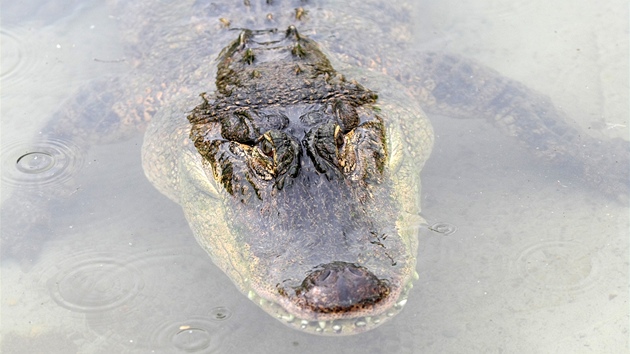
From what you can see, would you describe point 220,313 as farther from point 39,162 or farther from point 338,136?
point 39,162

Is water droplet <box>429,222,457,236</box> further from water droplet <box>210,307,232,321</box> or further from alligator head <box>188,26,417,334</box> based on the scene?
water droplet <box>210,307,232,321</box>

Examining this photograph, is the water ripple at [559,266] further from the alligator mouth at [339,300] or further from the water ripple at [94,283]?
the water ripple at [94,283]

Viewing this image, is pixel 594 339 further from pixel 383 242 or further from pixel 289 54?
pixel 289 54

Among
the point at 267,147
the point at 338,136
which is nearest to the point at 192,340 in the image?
the point at 267,147

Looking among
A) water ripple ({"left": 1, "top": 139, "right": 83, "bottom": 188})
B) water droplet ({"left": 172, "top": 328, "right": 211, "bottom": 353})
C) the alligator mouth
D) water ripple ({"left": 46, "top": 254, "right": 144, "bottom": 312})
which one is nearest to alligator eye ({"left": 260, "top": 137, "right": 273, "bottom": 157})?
the alligator mouth

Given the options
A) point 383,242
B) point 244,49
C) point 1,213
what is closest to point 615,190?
point 383,242

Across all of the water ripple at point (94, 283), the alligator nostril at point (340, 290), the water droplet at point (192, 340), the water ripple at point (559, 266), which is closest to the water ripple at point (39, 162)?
the water ripple at point (94, 283)
